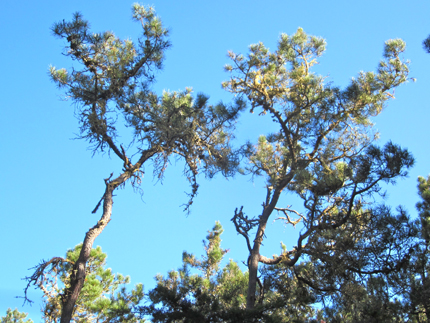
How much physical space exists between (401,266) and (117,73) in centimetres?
578

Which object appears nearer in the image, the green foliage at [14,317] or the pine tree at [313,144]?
the pine tree at [313,144]

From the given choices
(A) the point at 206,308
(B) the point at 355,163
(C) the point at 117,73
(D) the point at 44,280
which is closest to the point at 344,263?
(B) the point at 355,163

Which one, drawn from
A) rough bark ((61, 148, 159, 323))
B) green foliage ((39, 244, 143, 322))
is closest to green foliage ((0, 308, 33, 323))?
green foliage ((39, 244, 143, 322))

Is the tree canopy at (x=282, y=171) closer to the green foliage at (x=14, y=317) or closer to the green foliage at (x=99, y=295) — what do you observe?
the green foliage at (x=99, y=295)

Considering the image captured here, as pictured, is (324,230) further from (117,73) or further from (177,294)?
(117,73)

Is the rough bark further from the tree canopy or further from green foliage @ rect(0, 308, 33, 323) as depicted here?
green foliage @ rect(0, 308, 33, 323)

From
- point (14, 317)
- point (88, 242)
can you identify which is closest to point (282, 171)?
point (88, 242)

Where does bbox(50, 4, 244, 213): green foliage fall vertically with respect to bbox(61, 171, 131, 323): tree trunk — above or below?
above

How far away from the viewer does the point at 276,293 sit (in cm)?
696

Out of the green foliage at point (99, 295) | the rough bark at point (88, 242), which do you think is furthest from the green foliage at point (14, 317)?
the rough bark at point (88, 242)

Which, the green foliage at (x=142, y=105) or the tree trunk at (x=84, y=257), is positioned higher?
the green foliage at (x=142, y=105)

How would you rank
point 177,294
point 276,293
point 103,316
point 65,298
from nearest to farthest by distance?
point 65,298, point 177,294, point 276,293, point 103,316

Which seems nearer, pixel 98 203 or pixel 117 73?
pixel 98 203

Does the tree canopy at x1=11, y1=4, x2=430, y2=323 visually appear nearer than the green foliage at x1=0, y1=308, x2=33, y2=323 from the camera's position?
Yes
